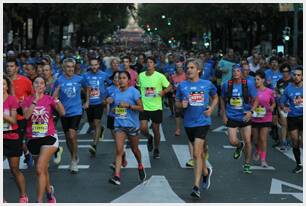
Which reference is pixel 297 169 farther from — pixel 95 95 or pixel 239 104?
pixel 95 95

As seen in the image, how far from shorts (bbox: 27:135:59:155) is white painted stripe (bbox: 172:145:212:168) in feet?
→ 11.5

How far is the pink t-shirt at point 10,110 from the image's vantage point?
7.55 m

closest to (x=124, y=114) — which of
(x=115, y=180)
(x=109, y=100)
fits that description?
(x=109, y=100)

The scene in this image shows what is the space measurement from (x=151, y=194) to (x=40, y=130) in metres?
1.70

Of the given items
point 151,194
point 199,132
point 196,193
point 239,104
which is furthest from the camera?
point 239,104

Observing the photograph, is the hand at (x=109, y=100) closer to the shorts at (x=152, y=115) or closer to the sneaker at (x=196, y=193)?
the sneaker at (x=196, y=193)

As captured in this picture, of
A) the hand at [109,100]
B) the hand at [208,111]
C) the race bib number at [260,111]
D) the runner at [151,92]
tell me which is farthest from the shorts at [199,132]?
the runner at [151,92]

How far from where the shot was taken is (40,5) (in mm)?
41562

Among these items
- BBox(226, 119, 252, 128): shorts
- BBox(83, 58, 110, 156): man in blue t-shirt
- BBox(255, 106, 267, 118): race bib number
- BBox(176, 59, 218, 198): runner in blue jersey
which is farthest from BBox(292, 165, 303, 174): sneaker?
BBox(83, 58, 110, 156): man in blue t-shirt

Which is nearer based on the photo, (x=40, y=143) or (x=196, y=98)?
(x=40, y=143)

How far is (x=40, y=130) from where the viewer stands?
7996 mm

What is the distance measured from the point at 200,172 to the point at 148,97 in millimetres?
3371

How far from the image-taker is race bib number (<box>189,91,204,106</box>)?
29.3ft

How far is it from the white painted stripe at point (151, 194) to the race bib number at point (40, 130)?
1.19 metres
